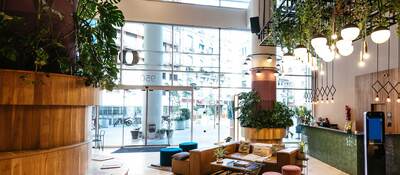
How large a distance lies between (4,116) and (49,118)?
29cm

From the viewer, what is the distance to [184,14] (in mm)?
10258

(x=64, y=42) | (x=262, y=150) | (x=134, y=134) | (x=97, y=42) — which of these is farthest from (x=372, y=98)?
(x=64, y=42)

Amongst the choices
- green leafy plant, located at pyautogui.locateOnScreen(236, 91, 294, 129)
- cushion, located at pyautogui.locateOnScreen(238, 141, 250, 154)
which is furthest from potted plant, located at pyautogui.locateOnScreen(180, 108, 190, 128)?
cushion, located at pyautogui.locateOnScreen(238, 141, 250, 154)

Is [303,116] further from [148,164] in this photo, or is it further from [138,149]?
[138,149]

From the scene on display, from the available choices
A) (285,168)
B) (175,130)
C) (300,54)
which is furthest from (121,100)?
(300,54)

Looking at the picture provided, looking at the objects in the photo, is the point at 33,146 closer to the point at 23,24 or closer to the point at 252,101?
the point at 23,24

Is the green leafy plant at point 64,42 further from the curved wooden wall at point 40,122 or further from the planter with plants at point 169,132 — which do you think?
the planter with plants at point 169,132

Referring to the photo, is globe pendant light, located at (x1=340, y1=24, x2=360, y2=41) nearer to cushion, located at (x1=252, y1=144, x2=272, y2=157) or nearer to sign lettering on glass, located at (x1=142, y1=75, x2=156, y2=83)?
cushion, located at (x1=252, y1=144, x2=272, y2=157)

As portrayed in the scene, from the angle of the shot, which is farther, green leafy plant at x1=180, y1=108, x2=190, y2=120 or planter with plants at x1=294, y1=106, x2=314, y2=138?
green leafy plant at x1=180, y1=108, x2=190, y2=120

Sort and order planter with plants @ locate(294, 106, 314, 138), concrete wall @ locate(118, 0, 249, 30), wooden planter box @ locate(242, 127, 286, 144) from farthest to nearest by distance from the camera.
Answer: planter with plants @ locate(294, 106, 314, 138)
concrete wall @ locate(118, 0, 249, 30)
wooden planter box @ locate(242, 127, 286, 144)

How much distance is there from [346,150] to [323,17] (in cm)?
376

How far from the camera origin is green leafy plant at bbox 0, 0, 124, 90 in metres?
1.95

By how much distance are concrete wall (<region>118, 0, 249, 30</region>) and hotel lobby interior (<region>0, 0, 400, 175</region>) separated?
1.5 inches

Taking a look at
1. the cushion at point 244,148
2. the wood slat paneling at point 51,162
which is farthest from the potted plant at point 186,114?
the wood slat paneling at point 51,162
